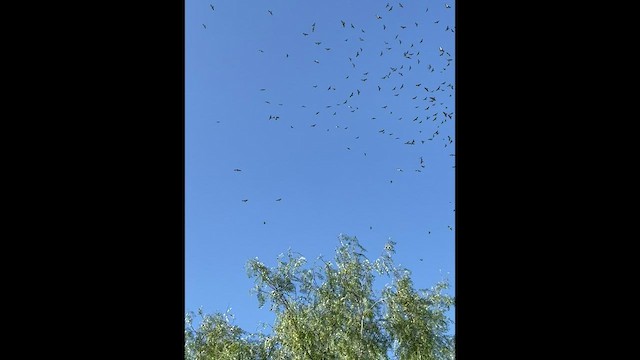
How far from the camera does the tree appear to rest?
14492 mm

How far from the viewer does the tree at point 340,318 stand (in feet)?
47.5

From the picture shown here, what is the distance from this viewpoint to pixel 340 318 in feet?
48.4
